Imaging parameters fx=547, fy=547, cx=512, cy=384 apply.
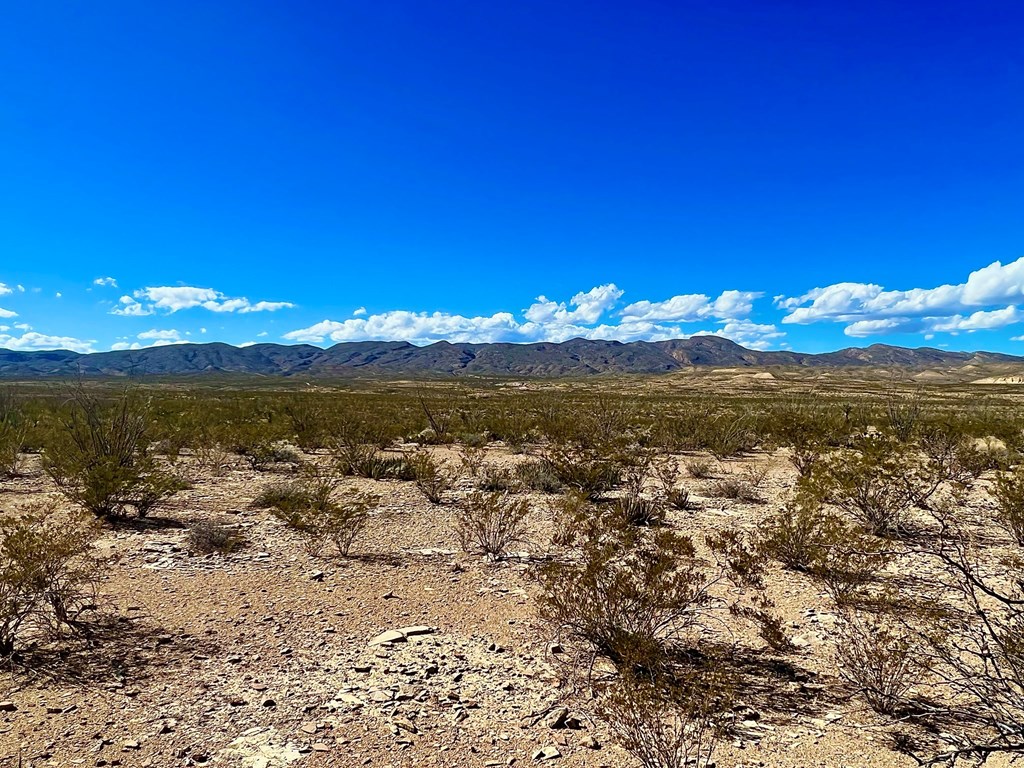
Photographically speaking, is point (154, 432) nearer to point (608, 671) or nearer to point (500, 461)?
point (500, 461)

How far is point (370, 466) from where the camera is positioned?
1380 centimetres

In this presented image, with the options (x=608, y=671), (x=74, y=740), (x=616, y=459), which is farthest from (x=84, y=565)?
(x=616, y=459)

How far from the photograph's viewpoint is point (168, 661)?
472 cm

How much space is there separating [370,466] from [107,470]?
583 centimetres

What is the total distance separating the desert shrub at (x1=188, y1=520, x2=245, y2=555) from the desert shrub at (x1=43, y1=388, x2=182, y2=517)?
1.86m

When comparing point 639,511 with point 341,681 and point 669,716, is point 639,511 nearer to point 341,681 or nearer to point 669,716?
point 669,716

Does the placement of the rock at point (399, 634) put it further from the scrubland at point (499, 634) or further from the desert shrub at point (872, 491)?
the desert shrub at point (872, 491)

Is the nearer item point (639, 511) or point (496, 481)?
point (639, 511)

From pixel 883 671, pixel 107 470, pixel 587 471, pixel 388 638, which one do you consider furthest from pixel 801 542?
pixel 107 470

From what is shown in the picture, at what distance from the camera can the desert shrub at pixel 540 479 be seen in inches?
472

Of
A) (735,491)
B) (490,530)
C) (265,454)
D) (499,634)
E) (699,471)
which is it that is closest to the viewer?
(499,634)

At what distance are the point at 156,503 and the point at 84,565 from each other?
388cm

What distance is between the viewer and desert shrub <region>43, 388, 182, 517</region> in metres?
8.82

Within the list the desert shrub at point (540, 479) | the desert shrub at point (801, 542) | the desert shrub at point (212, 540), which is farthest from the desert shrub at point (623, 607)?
the desert shrub at point (540, 479)
